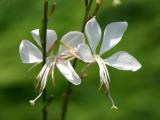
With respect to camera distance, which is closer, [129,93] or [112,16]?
[129,93]

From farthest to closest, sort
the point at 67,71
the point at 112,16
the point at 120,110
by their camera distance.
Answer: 1. the point at 112,16
2. the point at 120,110
3. the point at 67,71

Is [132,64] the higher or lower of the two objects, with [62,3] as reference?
higher

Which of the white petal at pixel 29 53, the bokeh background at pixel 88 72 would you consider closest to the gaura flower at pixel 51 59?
the white petal at pixel 29 53

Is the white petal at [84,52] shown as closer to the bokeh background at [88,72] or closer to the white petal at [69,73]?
the white petal at [69,73]

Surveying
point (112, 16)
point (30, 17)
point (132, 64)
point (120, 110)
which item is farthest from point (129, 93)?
point (132, 64)

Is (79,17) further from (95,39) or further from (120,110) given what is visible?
(95,39)

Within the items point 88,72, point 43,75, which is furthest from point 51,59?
point 88,72

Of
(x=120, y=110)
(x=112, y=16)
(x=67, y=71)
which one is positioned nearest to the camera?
(x=67, y=71)
